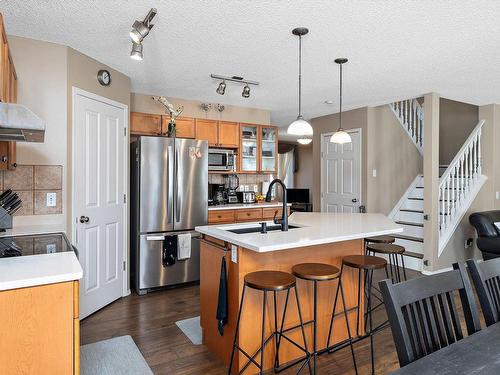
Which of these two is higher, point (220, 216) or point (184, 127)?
point (184, 127)

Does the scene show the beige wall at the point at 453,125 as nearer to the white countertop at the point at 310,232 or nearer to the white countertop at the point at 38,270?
the white countertop at the point at 310,232

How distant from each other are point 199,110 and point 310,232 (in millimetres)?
3152

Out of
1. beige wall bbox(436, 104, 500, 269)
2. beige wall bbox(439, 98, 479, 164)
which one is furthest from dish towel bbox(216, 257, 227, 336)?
beige wall bbox(439, 98, 479, 164)

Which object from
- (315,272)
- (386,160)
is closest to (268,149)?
(386,160)

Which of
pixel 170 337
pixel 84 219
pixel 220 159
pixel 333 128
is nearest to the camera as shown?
pixel 170 337

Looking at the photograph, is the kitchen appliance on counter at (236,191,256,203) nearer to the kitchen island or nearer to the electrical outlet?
the kitchen island

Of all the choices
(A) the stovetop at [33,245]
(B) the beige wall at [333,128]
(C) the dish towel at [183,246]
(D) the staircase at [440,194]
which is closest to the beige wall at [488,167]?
(D) the staircase at [440,194]

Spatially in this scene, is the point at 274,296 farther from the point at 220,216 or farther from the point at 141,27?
the point at 220,216

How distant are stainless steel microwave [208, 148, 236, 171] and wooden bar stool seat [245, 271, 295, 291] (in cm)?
292

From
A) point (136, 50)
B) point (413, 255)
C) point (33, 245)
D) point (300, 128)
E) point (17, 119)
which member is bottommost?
point (413, 255)

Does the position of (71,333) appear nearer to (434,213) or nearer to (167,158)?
(167,158)

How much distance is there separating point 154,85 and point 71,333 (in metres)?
3.28

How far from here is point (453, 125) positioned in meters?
6.34

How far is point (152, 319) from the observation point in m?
3.15
